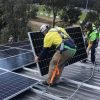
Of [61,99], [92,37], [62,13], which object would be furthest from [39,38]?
[62,13]

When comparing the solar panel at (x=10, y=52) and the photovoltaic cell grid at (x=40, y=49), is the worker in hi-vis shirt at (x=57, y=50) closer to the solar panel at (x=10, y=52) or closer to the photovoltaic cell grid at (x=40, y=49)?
the photovoltaic cell grid at (x=40, y=49)

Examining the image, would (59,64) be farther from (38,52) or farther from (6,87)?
(6,87)

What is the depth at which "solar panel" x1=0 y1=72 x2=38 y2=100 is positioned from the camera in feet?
21.0

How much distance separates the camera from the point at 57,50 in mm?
7785

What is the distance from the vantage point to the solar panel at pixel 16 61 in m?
8.73

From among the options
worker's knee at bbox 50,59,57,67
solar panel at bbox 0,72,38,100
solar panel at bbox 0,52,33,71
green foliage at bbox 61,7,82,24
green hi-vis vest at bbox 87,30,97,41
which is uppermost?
green hi-vis vest at bbox 87,30,97,41

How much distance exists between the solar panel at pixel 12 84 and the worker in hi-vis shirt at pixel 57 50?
2.20 feet

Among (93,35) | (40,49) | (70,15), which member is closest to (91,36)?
(93,35)

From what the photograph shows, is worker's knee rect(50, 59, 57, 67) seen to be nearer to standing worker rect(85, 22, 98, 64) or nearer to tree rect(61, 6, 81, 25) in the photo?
standing worker rect(85, 22, 98, 64)

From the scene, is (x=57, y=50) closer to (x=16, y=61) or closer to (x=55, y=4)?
(x=16, y=61)

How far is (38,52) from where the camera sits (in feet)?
26.4

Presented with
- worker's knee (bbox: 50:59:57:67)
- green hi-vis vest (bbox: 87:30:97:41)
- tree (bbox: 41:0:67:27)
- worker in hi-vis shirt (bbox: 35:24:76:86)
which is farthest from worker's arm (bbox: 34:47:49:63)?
tree (bbox: 41:0:67:27)

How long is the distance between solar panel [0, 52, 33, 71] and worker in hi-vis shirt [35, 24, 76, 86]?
128 centimetres

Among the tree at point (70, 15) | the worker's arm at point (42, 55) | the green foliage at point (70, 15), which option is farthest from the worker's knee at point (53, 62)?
the green foliage at point (70, 15)
